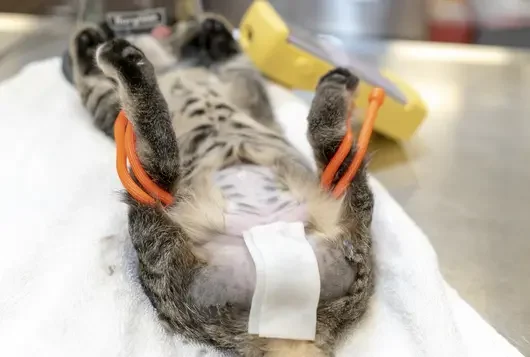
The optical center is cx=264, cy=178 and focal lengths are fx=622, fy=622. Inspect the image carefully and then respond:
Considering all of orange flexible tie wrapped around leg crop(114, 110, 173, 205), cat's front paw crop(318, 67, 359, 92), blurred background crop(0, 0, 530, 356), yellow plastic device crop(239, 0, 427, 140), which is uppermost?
cat's front paw crop(318, 67, 359, 92)

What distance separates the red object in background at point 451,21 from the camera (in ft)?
6.55

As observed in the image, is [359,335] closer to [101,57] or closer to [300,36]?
[101,57]

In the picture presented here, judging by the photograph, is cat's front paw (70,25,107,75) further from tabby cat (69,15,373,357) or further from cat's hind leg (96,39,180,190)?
cat's hind leg (96,39,180,190)

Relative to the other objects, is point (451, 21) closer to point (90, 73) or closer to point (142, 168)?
point (90, 73)

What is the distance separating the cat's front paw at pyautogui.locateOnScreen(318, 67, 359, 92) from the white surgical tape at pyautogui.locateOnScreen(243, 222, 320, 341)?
392 millimetres

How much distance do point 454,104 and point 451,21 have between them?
16.2 inches

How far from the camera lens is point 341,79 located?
1.15 metres

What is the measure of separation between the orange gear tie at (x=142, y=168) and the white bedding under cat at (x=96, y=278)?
0.50 feet

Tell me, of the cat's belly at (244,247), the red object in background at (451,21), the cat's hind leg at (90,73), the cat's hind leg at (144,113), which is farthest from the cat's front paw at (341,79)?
the red object in background at (451,21)

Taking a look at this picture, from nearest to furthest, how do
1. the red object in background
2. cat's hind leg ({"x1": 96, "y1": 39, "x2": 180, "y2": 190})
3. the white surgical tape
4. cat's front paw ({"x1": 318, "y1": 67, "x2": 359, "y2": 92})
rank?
the white surgical tape, cat's hind leg ({"x1": 96, "y1": 39, "x2": 180, "y2": 190}), cat's front paw ({"x1": 318, "y1": 67, "x2": 359, "y2": 92}), the red object in background

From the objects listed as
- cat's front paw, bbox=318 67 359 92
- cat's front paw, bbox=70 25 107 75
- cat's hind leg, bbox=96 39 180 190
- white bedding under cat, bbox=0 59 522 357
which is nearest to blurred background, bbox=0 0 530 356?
white bedding under cat, bbox=0 59 522 357

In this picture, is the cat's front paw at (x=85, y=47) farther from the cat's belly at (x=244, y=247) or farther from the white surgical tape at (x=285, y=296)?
the white surgical tape at (x=285, y=296)

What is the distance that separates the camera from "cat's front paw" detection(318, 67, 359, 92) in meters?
1.14

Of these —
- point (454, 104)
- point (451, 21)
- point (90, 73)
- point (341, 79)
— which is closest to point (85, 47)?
point (90, 73)
